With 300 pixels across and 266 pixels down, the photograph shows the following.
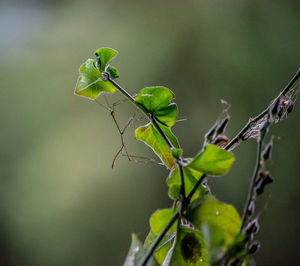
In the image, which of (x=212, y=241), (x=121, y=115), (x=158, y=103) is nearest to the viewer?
(x=212, y=241)

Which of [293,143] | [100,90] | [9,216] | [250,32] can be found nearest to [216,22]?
[250,32]

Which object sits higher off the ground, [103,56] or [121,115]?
[121,115]

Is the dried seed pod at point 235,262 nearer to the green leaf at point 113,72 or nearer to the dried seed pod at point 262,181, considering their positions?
the dried seed pod at point 262,181

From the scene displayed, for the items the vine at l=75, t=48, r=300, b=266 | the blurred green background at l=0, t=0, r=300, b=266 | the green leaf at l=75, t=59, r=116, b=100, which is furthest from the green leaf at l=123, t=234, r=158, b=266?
the blurred green background at l=0, t=0, r=300, b=266

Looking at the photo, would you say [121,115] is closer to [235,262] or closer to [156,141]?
[156,141]

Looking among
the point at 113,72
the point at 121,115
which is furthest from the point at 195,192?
the point at 121,115

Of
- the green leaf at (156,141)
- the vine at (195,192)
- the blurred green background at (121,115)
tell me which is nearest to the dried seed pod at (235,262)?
the vine at (195,192)

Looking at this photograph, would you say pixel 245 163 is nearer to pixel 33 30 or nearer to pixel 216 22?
pixel 216 22

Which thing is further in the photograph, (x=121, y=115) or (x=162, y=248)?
(x=121, y=115)
